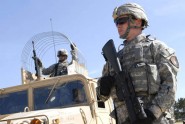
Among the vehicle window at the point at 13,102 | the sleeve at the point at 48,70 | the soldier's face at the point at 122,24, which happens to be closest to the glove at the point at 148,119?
the soldier's face at the point at 122,24

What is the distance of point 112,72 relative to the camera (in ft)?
9.27

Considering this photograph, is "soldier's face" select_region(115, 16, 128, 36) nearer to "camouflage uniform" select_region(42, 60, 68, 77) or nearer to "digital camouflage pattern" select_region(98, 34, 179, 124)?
"digital camouflage pattern" select_region(98, 34, 179, 124)

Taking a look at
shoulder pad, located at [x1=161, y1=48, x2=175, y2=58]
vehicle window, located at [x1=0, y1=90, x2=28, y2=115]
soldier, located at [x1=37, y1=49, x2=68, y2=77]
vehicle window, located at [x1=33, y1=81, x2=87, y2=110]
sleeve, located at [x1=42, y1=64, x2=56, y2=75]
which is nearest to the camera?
shoulder pad, located at [x1=161, y1=48, x2=175, y2=58]

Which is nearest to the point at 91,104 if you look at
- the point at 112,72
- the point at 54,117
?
the point at 54,117

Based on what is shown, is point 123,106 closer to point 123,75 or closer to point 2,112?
point 123,75

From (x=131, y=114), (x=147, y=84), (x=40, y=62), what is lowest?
(x=131, y=114)

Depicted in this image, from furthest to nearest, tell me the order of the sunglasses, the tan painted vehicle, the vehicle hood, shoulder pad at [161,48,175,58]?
the tan painted vehicle → the vehicle hood → the sunglasses → shoulder pad at [161,48,175,58]

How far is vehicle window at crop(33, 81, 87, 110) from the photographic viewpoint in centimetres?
560

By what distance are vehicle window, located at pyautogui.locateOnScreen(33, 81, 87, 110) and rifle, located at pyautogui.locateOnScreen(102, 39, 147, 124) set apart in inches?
112

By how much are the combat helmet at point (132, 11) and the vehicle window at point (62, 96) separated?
9.57 feet

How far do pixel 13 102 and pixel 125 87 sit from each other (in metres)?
3.84

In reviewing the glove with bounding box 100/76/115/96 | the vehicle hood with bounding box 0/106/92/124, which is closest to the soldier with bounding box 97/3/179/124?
the glove with bounding box 100/76/115/96

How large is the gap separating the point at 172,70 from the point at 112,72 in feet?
1.46

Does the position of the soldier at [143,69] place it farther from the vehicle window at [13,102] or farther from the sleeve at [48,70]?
the sleeve at [48,70]
